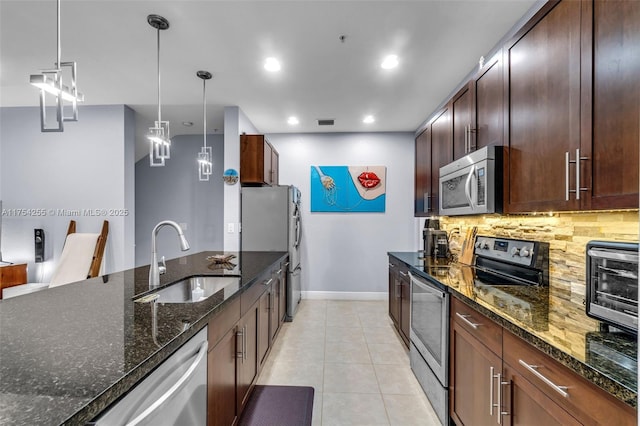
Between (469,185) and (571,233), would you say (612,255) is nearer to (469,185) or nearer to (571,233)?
(571,233)

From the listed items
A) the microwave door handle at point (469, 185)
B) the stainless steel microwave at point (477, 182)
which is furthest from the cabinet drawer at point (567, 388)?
the microwave door handle at point (469, 185)

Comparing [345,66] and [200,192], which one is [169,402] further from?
[200,192]

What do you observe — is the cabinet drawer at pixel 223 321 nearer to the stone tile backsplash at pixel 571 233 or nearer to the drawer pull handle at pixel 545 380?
the drawer pull handle at pixel 545 380

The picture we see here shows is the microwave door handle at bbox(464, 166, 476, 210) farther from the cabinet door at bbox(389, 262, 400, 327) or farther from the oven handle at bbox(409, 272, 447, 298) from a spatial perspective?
the cabinet door at bbox(389, 262, 400, 327)

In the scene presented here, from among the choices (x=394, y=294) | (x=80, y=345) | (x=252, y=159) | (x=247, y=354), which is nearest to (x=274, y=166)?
(x=252, y=159)

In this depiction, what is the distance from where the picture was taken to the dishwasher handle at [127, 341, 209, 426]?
30.5 inches

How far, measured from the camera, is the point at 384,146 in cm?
477

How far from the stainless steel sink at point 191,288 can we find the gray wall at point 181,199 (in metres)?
3.10

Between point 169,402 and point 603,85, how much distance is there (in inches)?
78.4

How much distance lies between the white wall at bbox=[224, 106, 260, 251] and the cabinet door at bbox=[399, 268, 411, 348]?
2.09m

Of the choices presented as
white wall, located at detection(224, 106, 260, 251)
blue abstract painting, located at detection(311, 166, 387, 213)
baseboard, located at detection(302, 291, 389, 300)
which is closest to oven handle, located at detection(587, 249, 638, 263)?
white wall, located at detection(224, 106, 260, 251)

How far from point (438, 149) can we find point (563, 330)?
223 cm

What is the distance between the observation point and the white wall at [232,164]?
367 centimetres

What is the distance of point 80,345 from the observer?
0.87 m
